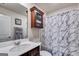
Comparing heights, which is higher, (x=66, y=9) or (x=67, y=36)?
(x=66, y=9)

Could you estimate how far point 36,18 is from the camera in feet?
5.67

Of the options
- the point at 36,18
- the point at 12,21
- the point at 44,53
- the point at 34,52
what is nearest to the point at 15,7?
the point at 12,21

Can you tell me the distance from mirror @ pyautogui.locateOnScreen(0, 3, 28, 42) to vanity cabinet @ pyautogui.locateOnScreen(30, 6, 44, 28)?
0.46 ft

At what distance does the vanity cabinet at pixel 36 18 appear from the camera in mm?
1658

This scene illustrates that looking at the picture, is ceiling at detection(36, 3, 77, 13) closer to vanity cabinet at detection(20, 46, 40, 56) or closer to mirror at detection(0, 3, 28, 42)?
mirror at detection(0, 3, 28, 42)

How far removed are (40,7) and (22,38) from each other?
667 mm

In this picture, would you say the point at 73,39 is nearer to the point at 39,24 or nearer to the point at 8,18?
the point at 39,24

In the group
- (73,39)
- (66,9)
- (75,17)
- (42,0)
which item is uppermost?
(42,0)

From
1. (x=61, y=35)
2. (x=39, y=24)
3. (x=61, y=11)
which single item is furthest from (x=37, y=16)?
(x=61, y=35)

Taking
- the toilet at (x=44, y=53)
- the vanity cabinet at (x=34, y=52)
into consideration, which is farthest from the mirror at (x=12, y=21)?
the toilet at (x=44, y=53)

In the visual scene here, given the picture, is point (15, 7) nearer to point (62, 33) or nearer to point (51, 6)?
point (51, 6)

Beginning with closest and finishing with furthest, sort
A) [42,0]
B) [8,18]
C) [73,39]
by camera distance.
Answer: [8,18]
[42,0]
[73,39]

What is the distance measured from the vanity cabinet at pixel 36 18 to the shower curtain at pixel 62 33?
11 cm

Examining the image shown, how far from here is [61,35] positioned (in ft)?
5.48
